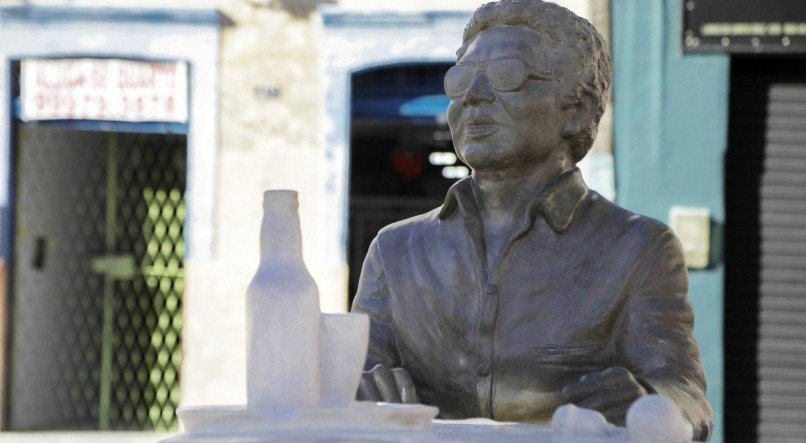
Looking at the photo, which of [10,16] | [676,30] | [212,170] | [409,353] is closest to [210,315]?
[212,170]

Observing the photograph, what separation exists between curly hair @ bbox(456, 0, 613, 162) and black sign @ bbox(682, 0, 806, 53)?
312 inches

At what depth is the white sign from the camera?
12.9m

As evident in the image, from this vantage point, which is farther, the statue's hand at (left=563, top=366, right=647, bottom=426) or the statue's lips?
the statue's lips

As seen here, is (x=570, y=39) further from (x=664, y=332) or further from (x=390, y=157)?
(x=390, y=157)

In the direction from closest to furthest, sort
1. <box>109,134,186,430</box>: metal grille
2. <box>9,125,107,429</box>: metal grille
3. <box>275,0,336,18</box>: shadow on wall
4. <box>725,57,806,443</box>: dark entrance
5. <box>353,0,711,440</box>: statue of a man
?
A: <box>353,0,711,440</box>: statue of a man → <box>725,57,806,443</box>: dark entrance → <box>275,0,336,18</box>: shadow on wall → <box>9,125,107,429</box>: metal grille → <box>109,134,186,430</box>: metal grille

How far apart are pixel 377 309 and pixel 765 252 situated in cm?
818

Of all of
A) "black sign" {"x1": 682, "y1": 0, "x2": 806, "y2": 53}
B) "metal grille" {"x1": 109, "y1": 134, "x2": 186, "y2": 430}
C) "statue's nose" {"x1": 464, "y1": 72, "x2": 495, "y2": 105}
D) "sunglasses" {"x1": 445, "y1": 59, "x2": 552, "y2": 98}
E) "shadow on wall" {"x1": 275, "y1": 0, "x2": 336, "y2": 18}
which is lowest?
"metal grille" {"x1": 109, "y1": 134, "x2": 186, "y2": 430}

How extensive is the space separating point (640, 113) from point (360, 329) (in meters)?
8.92

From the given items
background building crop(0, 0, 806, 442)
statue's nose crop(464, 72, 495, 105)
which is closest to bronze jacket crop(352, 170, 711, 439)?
statue's nose crop(464, 72, 495, 105)

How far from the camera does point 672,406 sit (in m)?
2.95

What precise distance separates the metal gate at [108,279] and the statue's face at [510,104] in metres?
9.89

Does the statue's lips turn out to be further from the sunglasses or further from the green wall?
the green wall

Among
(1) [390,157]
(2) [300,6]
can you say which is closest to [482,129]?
(2) [300,6]

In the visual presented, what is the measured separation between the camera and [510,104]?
381 centimetres
